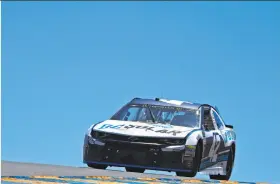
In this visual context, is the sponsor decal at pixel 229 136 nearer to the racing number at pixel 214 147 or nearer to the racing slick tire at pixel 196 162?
the racing number at pixel 214 147

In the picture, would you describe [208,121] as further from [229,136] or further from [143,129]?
[143,129]

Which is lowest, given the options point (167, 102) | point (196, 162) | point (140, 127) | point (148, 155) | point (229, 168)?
point (229, 168)

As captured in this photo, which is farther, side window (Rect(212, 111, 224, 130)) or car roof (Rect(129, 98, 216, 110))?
side window (Rect(212, 111, 224, 130))

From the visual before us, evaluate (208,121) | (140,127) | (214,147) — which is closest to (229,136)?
(208,121)

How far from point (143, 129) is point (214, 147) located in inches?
85.0

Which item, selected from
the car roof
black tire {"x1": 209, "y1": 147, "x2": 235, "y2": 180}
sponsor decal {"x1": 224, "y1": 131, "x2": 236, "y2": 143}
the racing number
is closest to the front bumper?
the racing number

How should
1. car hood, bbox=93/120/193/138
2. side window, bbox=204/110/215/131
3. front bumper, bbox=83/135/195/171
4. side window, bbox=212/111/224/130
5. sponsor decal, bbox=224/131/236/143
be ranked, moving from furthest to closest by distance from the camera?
sponsor decal, bbox=224/131/236/143, side window, bbox=212/111/224/130, side window, bbox=204/110/215/131, car hood, bbox=93/120/193/138, front bumper, bbox=83/135/195/171

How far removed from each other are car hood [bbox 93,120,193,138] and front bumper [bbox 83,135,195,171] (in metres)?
0.24

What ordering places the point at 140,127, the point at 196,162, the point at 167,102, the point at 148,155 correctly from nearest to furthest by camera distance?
the point at 148,155 → the point at 196,162 → the point at 140,127 → the point at 167,102

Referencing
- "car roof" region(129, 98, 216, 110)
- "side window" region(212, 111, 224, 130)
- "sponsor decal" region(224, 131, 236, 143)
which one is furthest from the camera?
Answer: "sponsor decal" region(224, 131, 236, 143)

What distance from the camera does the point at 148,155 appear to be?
1402 cm

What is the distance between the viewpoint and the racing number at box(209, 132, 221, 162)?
15.6m

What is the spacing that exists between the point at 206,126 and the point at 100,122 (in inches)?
96.5

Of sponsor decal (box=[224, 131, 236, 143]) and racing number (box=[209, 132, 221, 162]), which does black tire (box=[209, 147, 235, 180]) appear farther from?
racing number (box=[209, 132, 221, 162])
